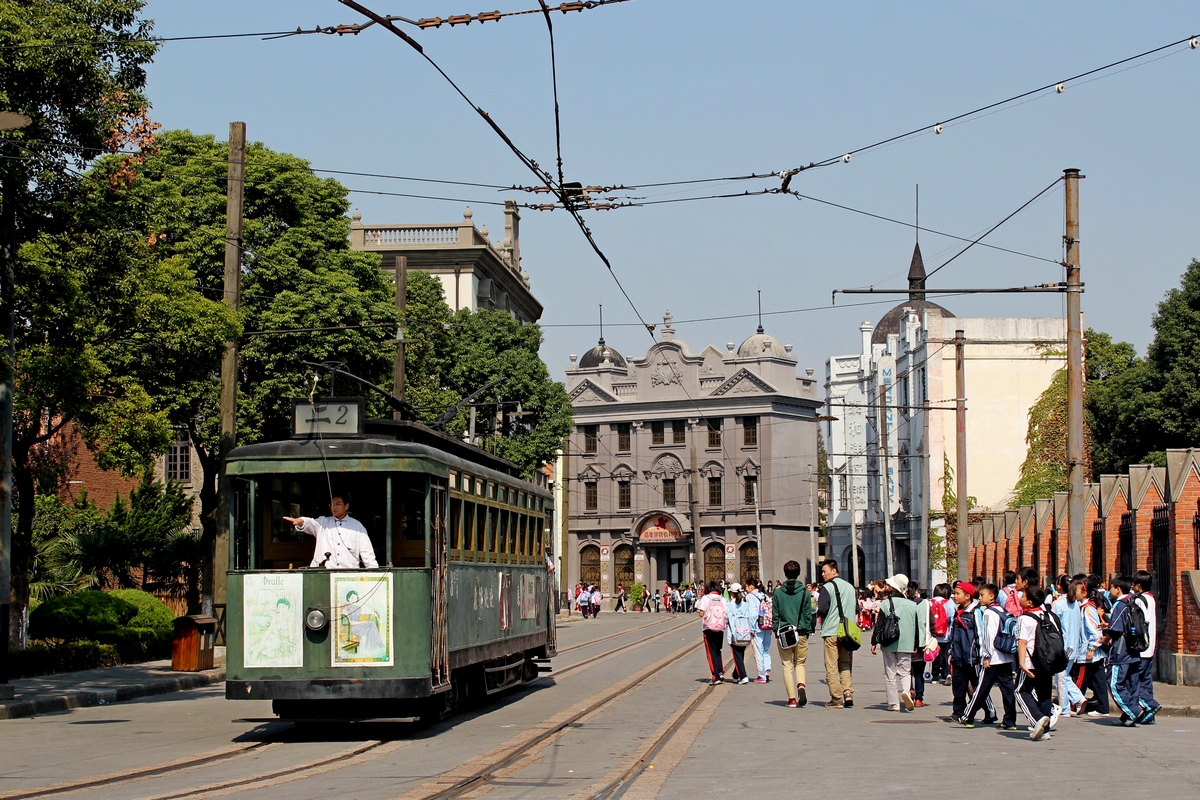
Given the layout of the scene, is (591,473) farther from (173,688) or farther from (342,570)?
(342,570)

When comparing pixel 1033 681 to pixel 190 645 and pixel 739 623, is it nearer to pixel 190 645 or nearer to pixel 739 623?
pixel 739 623

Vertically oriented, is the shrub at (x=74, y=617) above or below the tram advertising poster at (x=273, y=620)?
below

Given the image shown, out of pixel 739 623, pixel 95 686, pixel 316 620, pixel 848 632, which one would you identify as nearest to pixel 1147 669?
pixel 848 632

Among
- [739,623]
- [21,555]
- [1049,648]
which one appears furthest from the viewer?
[21,555]

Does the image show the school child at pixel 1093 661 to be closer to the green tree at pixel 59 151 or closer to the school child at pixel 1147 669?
the school child at pixel 1147 669

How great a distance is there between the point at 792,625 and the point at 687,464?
74.9 meters

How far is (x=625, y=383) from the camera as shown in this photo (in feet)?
312

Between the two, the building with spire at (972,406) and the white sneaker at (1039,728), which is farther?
the building with spire at (972,406)

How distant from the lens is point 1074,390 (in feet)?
65.5

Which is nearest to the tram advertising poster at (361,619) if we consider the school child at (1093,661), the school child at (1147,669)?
the school child at (1093,661)

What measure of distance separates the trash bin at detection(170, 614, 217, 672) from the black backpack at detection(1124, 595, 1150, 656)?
15.7m

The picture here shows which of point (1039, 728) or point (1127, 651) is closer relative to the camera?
point (1039, 728)

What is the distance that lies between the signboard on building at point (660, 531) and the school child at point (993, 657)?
75.4 metres

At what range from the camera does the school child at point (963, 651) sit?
16.0 m
